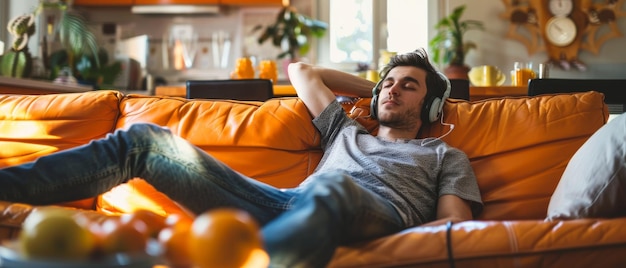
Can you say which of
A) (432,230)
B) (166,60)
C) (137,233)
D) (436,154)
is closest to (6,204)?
(137,233)

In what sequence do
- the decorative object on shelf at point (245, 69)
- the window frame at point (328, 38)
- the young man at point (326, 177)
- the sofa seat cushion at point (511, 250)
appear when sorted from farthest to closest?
the window frame at point (328, 38) → the decorative object on shelf at point (245, 69) → the sofa seat cushion at point (511, 250) → the young man at point (326, 177)

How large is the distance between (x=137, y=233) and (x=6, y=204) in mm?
817

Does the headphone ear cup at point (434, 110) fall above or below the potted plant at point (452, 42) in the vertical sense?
below

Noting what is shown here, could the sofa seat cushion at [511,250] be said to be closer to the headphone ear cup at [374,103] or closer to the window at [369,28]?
the headphone ear cup at [374,103]

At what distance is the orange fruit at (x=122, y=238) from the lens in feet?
3.00

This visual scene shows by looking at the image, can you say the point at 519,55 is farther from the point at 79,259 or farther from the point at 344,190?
the point at 79,259

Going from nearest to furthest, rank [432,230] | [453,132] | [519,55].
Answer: [432,230], [453,132], [519,55]

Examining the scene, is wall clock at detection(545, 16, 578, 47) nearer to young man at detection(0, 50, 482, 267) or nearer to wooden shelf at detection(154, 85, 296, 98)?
wooden shelf at detection(154, 85, 296, 98)

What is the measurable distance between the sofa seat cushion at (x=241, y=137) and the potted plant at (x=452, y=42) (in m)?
2.42

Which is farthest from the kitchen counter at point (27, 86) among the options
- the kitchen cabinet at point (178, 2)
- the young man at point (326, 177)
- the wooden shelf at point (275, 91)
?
the young man at point (326, 177)

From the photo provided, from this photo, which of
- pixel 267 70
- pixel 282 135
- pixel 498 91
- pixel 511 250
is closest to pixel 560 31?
pixel 498 91

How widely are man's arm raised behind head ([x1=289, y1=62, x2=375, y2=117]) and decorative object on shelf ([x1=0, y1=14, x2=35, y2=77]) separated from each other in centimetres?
214

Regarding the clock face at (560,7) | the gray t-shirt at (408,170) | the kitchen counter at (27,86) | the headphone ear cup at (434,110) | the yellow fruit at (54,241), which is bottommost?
the gray t-shirt at (408,170)

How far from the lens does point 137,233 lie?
930 millimetres
